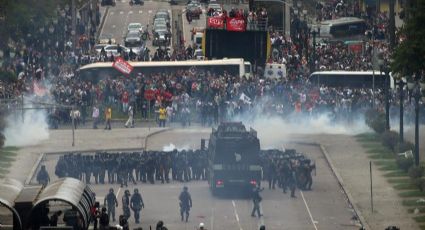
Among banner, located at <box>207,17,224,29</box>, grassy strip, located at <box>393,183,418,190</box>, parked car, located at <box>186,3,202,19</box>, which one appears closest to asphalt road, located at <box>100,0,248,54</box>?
parked car, located at <box>186,3,202,19</box>

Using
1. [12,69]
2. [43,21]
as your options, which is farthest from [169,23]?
[12,69]

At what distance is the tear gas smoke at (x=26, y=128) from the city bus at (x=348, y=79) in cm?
1893

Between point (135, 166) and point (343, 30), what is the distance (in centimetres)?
5125

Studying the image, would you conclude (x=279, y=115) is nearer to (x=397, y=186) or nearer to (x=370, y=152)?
(x=370, y=152)

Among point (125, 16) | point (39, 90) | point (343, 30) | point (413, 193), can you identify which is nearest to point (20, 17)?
point (39, 90)

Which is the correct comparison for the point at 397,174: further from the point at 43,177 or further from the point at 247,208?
the point at 43,177

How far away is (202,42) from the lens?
111 metres

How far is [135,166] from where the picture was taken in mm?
80188

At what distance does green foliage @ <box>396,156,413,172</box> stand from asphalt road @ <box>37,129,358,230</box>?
8.47ft

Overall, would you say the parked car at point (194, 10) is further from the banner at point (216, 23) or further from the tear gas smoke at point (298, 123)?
the tear gas smoke at point (298, 123)

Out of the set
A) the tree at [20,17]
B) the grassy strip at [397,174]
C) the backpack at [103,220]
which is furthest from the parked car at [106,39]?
the backpack at [103,220]

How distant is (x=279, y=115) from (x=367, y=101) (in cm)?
493

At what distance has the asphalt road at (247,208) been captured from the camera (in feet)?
231

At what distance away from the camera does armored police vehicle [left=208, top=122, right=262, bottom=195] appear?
251 ft
